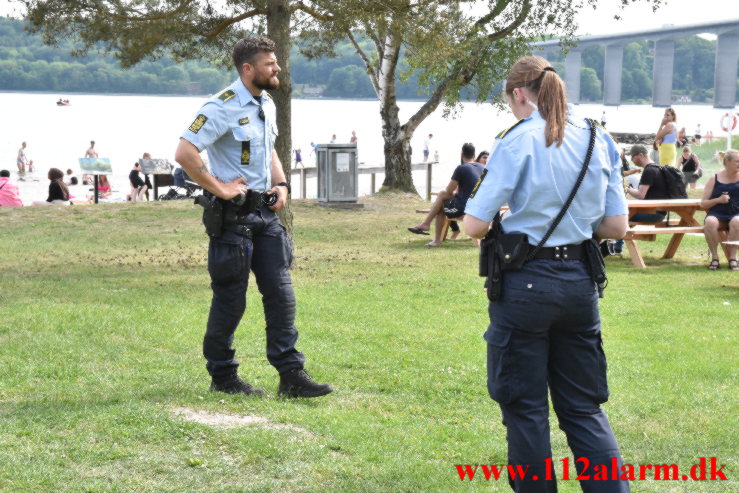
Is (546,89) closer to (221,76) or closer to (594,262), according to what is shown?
(594,262)

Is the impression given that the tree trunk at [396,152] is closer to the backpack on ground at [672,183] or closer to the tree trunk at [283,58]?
the tree trunk at [283,58]

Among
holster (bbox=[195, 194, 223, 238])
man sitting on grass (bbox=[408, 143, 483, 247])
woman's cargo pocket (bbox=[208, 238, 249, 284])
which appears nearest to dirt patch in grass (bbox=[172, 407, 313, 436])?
woman's cargo pocket (bbox=[208, 238, 249, 284])

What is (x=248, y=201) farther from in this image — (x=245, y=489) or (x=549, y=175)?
(x=549, y=175)

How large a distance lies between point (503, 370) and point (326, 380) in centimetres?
252

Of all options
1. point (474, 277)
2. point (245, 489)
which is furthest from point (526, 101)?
point (474, 277)

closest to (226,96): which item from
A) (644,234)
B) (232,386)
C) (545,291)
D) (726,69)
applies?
(232,386)

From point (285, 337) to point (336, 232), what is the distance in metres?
10.0

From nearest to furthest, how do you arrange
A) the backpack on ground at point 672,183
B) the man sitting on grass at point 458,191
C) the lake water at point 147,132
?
1. the backpack on ground at point 672,183
2. the man sitting on grass at point 458,191
3. the lake water at point 147,132

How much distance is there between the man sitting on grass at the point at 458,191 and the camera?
1223cm

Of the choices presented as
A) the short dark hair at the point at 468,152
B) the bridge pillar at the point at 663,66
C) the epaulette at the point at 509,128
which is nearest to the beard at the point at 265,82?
the epaulette at the point at 509,128

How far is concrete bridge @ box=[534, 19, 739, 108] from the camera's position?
82375mm

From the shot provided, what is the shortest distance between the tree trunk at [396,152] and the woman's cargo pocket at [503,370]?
1953 centimetres

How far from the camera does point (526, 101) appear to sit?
340 centimetres

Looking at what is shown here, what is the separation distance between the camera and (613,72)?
312 feet
